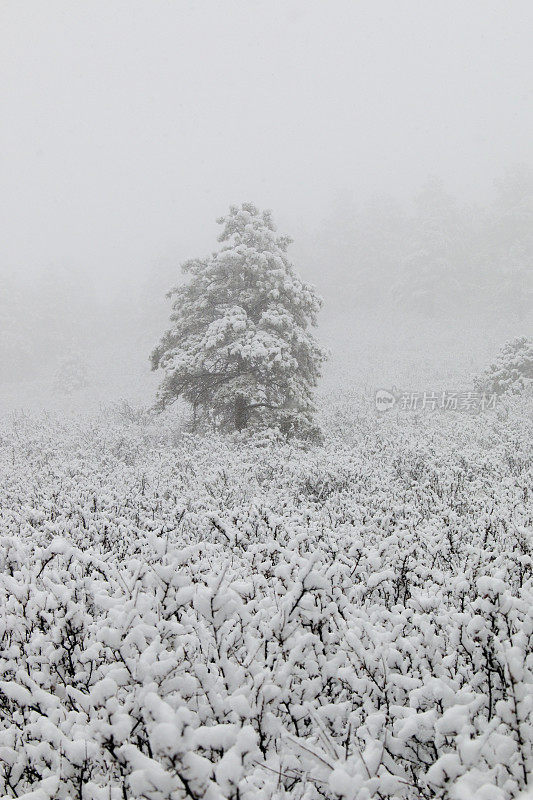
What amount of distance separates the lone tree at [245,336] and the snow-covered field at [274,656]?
20.7 ft

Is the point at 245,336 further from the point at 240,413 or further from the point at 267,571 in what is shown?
the point at 267,571

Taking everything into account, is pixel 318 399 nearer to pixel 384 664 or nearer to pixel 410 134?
pixel 384 664

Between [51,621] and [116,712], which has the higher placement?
[116,712]

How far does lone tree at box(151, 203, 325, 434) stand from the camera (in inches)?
480

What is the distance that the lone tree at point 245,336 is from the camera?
40.0 feet

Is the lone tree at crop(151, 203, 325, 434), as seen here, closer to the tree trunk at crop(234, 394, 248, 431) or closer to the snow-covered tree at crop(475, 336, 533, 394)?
the tree trunk at crop(234, 394, 248, 431)

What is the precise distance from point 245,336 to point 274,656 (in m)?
10.2

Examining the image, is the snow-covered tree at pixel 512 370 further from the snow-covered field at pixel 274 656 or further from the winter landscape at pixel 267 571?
the snow-covered field at pixel 274 656

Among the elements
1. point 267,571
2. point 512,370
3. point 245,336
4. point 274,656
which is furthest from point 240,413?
point 512,370

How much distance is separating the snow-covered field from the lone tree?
20.7 feet

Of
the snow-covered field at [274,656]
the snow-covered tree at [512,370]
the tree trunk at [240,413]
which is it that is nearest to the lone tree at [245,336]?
the tree trunk at [240,413]

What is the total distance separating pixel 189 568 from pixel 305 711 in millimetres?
1902

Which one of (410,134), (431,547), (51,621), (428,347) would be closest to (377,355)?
(428,347)

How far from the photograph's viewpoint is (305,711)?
2.11 metres
